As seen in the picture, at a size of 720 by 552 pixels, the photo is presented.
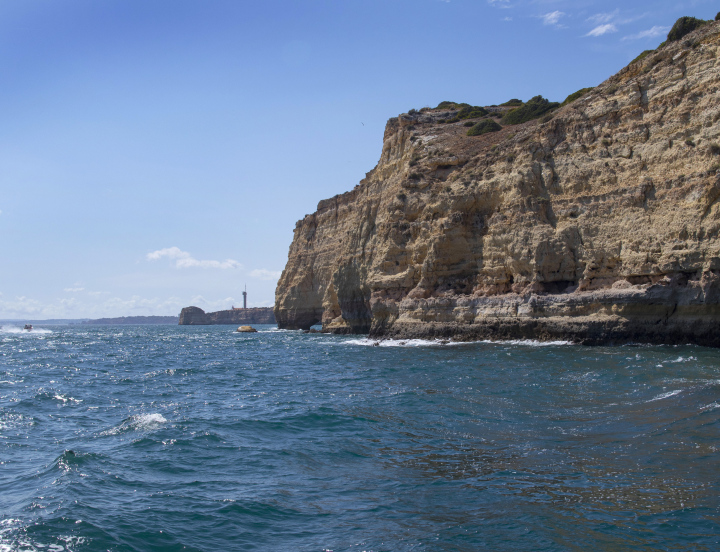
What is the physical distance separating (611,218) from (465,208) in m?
10.1

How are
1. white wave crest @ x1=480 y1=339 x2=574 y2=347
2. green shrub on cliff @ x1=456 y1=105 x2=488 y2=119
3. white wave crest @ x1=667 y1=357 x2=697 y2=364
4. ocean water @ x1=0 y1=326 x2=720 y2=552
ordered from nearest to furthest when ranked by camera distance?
ocean water @ x1=0 y1=326 x2=720 y2=552, white wave crest @ x1=667 y1=357 x2=697 y2=364, white wave crest @ x1=480 y1=339 x2=574 y2=347, green shrub on cliff @ x1=456 y1=105 x2=488 y2=119

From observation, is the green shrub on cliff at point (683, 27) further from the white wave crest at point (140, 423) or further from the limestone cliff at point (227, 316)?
the limestone cliff at point (227, 316)

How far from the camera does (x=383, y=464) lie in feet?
30.8

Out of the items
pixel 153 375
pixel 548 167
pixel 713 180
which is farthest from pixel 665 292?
pixel 153 375

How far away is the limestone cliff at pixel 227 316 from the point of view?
497 ft

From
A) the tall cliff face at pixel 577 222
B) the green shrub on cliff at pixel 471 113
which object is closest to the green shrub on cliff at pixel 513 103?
the green shrub on cliff at pixel 471 113

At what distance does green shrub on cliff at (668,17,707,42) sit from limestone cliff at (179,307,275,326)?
12655 centimetres

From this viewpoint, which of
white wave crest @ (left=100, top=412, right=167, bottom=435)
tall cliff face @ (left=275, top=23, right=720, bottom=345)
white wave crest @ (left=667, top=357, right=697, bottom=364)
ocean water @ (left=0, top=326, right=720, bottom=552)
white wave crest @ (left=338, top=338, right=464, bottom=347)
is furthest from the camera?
white wave crest @ (left=338, top=338, right=464, bottom=347)

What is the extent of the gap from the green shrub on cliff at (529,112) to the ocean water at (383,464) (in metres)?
32.9

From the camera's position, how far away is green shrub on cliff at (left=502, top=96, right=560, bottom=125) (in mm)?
46469

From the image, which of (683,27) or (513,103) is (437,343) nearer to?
(683,27)

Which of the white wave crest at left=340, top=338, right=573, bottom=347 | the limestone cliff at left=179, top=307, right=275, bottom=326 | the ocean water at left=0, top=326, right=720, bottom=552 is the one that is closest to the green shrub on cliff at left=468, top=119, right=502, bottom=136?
the white wave crest at left=340, top=338, right=573, bottom=347

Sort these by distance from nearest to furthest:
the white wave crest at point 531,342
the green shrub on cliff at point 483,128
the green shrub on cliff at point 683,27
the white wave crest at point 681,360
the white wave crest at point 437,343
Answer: the white wave crest at point 681,360, the white wave crest at point 531,342, the white wave crest at point 437,343, the green shrub on cliff at point 683,27, the green shrub on cliff at point 483,128

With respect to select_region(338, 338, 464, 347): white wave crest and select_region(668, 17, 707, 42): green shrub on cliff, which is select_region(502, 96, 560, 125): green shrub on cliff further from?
select_region(338, 338, 464, 347): white wave crest
